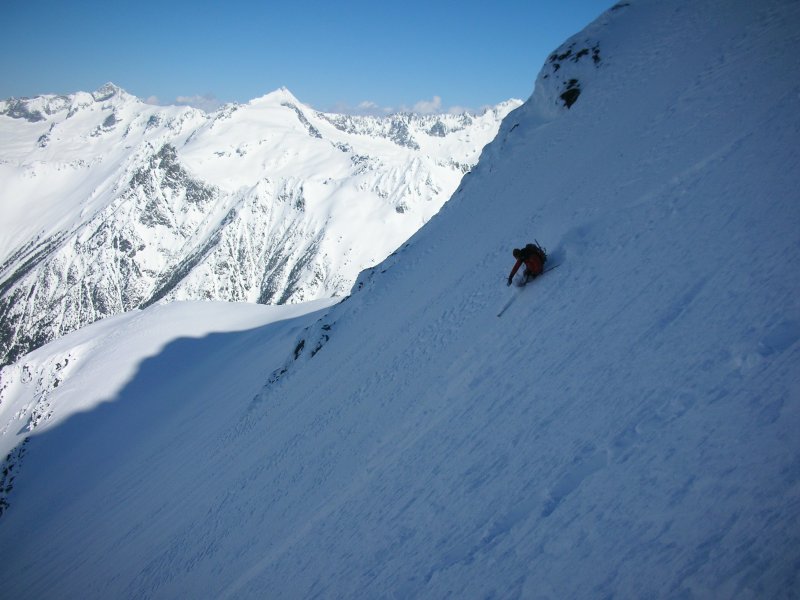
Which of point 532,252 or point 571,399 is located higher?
point 532,252

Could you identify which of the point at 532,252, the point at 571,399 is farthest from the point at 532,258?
the point at 571,399

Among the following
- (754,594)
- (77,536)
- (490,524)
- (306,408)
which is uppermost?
(77,536)

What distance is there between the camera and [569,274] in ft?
39.8

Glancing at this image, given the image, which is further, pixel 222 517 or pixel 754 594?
pixel 222 517

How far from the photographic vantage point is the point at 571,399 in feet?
27.4

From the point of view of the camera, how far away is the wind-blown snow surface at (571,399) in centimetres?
573

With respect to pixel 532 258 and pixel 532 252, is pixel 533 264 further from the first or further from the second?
pixel 532 252

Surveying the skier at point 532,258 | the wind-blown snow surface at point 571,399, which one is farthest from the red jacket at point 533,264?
the wind-blown snow surface at point 571,399

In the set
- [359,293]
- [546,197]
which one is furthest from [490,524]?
[359,293]

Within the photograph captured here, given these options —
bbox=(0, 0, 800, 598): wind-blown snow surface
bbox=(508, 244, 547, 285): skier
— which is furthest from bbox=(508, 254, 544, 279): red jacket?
bbox=(0, 0, 800, 598): wind-blown snow surface

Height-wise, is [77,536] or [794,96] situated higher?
[77,536]

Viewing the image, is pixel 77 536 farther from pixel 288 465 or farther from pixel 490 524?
pixel 490 524

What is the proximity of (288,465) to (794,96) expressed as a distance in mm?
18732

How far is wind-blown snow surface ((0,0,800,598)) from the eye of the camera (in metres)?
5.73
